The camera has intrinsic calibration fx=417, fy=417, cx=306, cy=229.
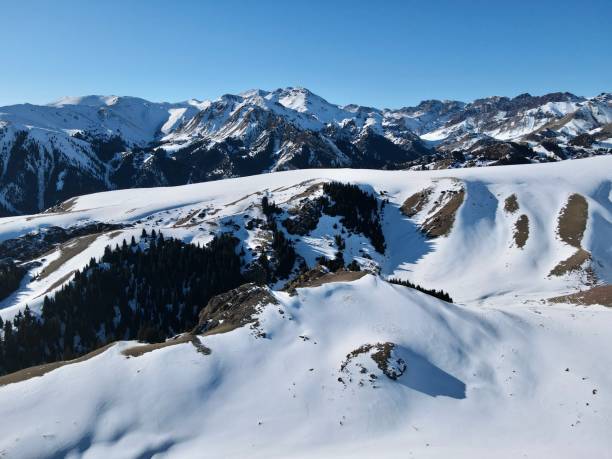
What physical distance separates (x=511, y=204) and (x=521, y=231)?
14.6 metres

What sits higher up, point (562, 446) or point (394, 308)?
point (394, 308)

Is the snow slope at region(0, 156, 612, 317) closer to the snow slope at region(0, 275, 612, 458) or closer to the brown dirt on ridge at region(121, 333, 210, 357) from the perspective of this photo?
the snow slope at region(0, 275, 612, 458)

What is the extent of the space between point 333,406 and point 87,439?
16.2 m

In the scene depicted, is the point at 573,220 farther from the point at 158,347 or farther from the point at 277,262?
the point at 158,347

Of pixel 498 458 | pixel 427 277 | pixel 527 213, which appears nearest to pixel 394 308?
pixel 498 458

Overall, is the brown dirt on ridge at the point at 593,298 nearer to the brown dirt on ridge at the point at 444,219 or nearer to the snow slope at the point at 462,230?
the snow slope at the point at 462,230

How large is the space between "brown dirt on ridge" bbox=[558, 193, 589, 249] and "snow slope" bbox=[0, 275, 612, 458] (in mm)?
49740

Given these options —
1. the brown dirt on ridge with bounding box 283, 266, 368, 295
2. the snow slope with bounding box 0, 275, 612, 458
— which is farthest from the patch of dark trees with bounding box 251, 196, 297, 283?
the snow slope with bounding box 0, 275, 612, 458

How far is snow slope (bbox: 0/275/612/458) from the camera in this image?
26109mm

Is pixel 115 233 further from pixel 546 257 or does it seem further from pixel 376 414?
pixel 546 257

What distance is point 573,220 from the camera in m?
89.2

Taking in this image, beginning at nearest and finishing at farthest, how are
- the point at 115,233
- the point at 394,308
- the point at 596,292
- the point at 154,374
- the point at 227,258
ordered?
the point at 154,374
the point at 394,308
the point at 596,292
the point at 227,258
the point at 115,233

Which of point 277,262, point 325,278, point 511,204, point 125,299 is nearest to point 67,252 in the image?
point 125,299

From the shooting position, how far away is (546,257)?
7856 cm
